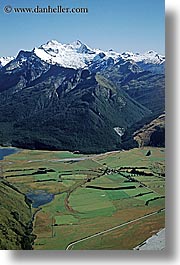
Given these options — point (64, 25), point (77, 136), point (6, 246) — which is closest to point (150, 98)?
point (77, 136)

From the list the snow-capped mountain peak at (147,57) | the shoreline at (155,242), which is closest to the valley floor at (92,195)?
the shoreline at (155,242)

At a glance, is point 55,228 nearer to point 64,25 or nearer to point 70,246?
point 70,246

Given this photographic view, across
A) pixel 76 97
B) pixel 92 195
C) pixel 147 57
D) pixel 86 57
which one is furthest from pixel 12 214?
pixel 147 57

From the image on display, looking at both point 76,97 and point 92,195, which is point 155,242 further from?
point 76,97

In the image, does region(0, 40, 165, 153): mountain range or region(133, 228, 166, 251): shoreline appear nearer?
region(133, 228, 166, 251): shoreline

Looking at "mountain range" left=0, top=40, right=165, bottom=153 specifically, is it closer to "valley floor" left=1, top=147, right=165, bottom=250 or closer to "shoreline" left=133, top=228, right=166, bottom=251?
"valley floor" left=1, top=147, right=165, bottom=250

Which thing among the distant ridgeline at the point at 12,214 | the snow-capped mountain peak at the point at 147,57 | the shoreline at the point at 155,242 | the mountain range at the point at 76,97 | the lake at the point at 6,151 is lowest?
the shoreline at the point at 155,242

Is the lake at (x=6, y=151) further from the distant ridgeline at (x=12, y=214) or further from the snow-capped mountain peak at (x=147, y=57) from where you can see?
the snow-capped mountain peak at (x=147, y=57)

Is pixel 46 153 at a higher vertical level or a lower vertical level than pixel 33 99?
lower

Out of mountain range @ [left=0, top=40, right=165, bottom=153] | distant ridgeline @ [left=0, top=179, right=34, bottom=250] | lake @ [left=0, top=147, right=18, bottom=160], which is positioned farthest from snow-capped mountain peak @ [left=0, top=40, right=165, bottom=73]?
distant ridgeline @ [left=0, top=179, right=34, bottom=250]
